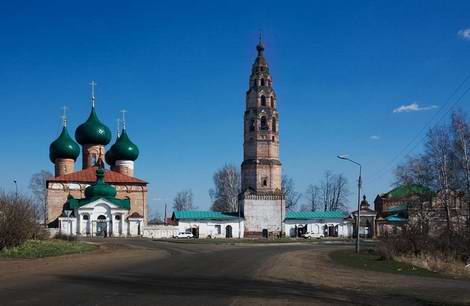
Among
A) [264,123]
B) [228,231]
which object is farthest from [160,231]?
[264,123]

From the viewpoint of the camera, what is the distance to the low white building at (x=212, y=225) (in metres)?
74.4

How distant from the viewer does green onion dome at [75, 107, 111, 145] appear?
7794 cm

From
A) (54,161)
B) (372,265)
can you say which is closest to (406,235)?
(372,265)

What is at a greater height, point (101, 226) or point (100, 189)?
point (100, 189)

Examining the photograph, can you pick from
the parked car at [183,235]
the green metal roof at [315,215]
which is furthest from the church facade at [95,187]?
the green metal roof at [315,215]

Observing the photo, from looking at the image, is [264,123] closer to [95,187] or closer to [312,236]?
[312,236]

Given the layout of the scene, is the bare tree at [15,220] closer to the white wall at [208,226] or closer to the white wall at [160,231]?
the white wall at [160,231]

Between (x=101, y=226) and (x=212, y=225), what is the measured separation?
14.2 m

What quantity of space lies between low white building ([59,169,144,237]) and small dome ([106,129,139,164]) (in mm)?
10986

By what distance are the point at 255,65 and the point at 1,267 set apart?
5855 centimetres

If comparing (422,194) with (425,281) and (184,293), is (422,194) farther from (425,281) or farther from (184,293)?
(184,293)

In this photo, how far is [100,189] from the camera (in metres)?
70.1

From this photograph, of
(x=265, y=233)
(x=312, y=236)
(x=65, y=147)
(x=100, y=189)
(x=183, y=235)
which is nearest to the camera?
(x=100, y=189)

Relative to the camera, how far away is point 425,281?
59.2 feet
